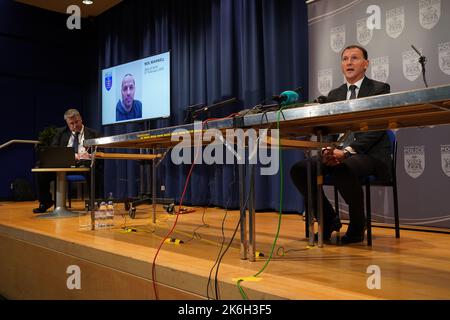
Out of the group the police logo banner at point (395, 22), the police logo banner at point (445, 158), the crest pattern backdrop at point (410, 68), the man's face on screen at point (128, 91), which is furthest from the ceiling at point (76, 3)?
the police logo banner at point (445, 158)

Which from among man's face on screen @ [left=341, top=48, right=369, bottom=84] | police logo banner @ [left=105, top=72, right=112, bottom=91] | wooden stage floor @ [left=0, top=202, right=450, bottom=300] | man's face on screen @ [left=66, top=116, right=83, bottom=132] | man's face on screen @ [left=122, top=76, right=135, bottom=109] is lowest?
wooden stage floor @ [left=0, top=202, right=450, bottom=300]

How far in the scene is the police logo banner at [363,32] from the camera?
2744mm

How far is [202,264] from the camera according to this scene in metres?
1.39

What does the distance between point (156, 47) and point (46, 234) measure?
3.21 m

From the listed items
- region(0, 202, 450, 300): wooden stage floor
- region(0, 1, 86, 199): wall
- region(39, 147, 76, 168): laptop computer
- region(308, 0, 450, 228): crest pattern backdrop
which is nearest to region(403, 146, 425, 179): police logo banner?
region(308, 0, 450, 228): crest pattern backdrop

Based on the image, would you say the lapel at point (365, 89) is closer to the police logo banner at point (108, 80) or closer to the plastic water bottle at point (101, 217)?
the plastic water bottle at point (101, 217)

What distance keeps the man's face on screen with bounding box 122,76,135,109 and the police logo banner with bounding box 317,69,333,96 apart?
81.7 inches

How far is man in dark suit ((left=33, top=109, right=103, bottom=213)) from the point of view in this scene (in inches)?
140

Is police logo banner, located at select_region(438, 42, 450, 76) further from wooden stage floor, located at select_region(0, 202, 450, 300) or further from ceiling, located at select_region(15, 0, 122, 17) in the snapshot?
ceiling, located at select_region(15, 0, 122, 17)

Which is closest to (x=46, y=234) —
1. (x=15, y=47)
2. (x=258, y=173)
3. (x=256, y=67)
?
(x=258, y=173)

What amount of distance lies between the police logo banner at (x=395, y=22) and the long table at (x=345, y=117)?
123 centimetres

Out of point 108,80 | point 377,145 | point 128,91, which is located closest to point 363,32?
point 377,145

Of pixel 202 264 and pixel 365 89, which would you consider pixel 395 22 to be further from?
pixel 202 264
